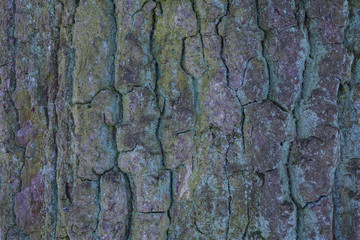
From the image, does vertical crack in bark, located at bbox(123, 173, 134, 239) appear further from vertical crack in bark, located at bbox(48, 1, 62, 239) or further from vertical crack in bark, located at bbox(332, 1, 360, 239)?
vertical crack in bark, located at bbox(332, 1, 360, 239)

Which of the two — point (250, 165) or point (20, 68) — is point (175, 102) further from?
point (20, 68)

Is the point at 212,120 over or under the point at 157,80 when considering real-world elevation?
under

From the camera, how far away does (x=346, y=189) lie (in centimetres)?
109

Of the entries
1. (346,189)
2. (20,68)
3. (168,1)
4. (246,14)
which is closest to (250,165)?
(346,189)

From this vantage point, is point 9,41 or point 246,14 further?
point 9,41

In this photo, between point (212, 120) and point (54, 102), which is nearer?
point (212, 120)

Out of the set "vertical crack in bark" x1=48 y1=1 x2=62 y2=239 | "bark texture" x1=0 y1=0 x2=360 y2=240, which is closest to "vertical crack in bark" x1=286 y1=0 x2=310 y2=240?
"bark texture" x1=0 y1=0 x2=360 y2=240

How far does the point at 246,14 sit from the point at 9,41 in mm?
877

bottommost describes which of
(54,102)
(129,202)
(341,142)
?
(129,202)

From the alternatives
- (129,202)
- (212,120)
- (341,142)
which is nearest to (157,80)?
(212,120)

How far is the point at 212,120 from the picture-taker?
3.52 ft

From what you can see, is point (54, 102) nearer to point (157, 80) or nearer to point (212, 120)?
point (157, 80)

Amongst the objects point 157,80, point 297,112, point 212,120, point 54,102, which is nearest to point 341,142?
point 297,112

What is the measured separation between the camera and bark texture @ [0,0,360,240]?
41.4 inches
